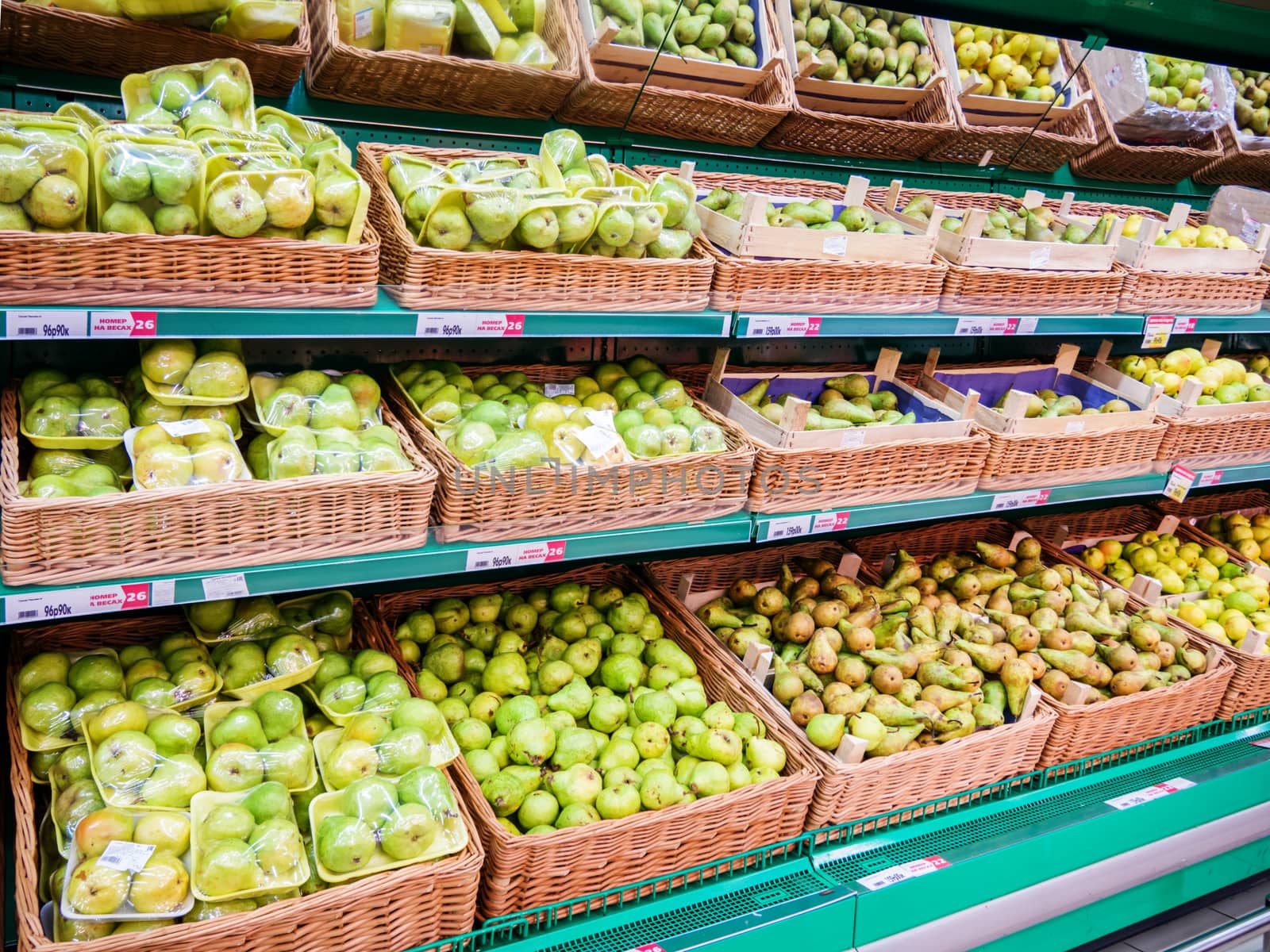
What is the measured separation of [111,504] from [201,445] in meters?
0.24

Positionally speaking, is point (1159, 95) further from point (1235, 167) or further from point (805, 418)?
point (805, 418)

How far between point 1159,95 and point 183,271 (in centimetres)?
319

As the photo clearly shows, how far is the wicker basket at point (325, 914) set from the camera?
5.02 feet

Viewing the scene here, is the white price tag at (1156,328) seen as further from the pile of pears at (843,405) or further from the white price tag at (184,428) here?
the white price tag at (184,428)

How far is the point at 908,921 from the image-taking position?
225cm

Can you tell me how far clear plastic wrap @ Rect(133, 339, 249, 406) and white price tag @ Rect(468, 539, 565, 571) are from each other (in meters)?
0.59

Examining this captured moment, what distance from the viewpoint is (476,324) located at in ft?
6.73

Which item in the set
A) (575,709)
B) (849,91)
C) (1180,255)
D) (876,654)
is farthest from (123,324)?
(1180,255)

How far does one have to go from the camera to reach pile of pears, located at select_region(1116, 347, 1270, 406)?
10.9 ft

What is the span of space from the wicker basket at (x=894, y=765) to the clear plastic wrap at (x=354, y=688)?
32.3 inches

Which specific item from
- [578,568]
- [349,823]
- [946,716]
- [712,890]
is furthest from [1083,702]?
[349,823]

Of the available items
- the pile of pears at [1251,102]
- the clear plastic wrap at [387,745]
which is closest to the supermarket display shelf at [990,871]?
the clear plastic wrap at [387,745]

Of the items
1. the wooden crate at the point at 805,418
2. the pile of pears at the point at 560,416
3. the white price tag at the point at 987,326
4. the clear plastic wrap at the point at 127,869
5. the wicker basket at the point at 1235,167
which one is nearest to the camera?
the clear plastic wrap at the point at 127,869

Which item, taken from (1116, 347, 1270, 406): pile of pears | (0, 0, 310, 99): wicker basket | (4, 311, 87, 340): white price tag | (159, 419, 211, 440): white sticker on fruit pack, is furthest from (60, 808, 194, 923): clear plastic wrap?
(1116, 347, 1270, 406): pile of pears
